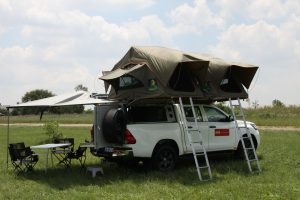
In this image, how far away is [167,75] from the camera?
10797 mm

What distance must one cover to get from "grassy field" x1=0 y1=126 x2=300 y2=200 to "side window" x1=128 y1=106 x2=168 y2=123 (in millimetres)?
1308

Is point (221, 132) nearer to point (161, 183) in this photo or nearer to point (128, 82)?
point (128, 82)

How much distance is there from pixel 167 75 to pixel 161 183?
2.51m

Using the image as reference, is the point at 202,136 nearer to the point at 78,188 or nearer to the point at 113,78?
the point at 113,78

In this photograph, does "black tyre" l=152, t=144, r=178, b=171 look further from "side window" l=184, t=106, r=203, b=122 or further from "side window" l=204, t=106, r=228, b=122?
"side window" l=204, t=106, r=228, b=122

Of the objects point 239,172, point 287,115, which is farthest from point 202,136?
point 287,115

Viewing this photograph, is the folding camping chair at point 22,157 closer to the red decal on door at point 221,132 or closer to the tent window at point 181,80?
the tent window at point 181,80

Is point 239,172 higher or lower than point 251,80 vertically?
lower

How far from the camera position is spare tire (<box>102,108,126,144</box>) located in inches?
434

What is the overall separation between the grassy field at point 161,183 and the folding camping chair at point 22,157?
0.27 meters

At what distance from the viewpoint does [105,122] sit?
11367mm

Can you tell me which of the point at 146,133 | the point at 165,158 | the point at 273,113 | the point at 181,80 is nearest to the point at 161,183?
the point at 146,133

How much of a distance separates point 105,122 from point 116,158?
Result: 0.93 metres

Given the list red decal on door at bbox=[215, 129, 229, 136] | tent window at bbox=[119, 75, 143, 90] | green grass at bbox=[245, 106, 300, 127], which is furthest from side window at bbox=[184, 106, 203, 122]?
green grass at bbox=[245, 106, 300, 127]
